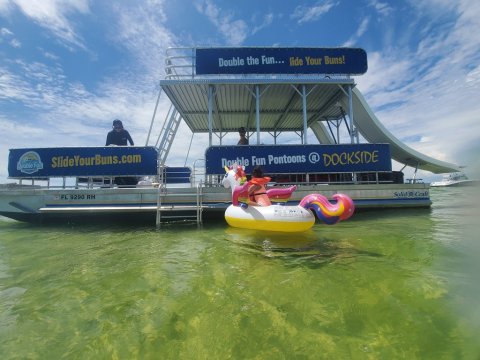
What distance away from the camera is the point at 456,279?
3.62m

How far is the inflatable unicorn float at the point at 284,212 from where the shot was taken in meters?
6.08

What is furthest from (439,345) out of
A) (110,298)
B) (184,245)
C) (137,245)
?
(137,245)

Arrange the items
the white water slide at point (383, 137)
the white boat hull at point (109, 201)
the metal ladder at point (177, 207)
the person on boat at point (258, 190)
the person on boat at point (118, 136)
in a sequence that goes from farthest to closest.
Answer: the white water slide at point (383, 137) → the person on boat at point (118, 136) → the white boat hull at point (109, 201) → the metal ladder at point (177, 207) → the person on boat at point (258, 190)

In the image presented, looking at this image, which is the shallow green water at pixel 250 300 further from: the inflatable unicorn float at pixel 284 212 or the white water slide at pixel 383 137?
the white water slide at pixel 383 137

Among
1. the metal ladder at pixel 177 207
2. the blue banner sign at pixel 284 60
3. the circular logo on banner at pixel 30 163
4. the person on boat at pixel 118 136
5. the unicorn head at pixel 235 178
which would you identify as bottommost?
the metal ladder at pixel 177 207

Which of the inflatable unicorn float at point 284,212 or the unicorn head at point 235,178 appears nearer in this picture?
the inflatable unicorn float at point 284,212

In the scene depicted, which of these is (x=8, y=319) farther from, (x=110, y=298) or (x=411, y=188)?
(x=411, y=188)

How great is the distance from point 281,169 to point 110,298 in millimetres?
7941

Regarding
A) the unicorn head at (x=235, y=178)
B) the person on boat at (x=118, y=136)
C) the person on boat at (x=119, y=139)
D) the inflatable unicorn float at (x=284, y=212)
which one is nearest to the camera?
the inflatable unicorn float at (x=284, y=212)

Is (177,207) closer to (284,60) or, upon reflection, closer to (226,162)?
(226,162)

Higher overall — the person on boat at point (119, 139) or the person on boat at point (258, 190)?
the person on boat at point (119, 139)

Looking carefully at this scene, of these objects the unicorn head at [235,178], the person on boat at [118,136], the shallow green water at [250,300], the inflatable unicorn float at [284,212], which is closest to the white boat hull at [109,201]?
the unicorn head at [235,178]

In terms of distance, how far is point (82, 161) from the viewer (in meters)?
10.1

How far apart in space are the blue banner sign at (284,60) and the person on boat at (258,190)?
19.1ft
